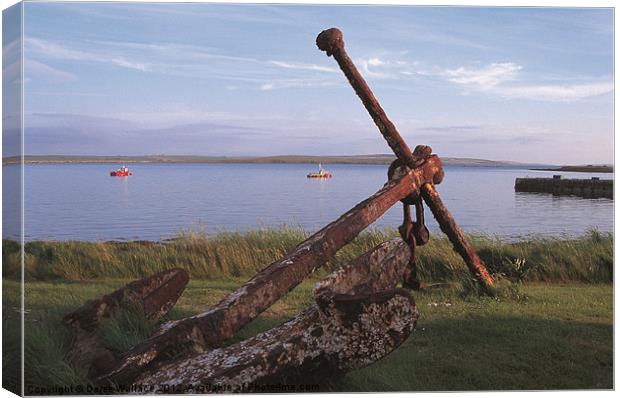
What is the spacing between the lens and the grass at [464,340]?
5664 mm

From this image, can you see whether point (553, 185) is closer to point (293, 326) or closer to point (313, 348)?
point (293, 326)

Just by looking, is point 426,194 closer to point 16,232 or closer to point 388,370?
point 388,370

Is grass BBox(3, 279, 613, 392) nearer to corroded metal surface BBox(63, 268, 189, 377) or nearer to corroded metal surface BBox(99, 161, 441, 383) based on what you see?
corroded metal surface BBox(63, 268, 189, 377)

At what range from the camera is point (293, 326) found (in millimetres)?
4707

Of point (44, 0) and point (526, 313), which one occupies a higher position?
point (44, 0)

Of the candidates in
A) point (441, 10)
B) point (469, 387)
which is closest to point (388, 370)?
point (469, 387)

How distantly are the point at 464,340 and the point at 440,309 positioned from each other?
0.81 metres

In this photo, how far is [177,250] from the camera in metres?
11.1

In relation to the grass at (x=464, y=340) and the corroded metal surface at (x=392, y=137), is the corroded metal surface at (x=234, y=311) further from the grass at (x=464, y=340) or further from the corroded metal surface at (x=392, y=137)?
the corroded metal surface at (x=392, y=137)

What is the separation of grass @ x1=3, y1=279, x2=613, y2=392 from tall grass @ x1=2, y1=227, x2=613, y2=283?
0.68m

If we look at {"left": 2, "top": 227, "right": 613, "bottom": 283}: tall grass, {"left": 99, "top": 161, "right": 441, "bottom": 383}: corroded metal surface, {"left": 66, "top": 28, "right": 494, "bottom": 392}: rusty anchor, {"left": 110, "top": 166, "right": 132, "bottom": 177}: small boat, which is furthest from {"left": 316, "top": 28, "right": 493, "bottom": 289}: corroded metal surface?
{"left": 110, "top": 166, "right": 132, "bottom": 177}: small boat

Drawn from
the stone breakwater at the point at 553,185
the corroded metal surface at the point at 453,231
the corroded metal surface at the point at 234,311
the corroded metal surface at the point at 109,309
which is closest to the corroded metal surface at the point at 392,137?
the corroded metal surface at the point at 453,231

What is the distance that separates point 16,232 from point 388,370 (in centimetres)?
320

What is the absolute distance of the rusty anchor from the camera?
4.34 metres
